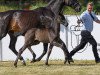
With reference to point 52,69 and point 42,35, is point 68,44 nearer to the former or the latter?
point 42,35

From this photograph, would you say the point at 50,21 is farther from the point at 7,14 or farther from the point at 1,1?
the point at 1,1

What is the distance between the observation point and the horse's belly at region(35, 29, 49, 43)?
60.6 feet

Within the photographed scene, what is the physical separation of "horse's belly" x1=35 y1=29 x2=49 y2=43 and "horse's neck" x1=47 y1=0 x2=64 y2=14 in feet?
2.92

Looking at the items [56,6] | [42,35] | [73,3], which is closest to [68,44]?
[73,3]

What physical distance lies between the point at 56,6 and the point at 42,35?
120cm

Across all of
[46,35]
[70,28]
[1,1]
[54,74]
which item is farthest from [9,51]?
[1,1]

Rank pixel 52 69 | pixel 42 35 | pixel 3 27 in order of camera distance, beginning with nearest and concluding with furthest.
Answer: pixel 52 69, pixel 42 35, pixel 3 27

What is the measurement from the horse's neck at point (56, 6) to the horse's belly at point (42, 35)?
89 centimetres

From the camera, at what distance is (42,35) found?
18484 mm

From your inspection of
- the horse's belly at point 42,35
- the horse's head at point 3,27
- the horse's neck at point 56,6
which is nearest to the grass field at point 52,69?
the horse's belly at point 42,35

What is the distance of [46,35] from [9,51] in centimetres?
377

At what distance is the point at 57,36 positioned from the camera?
18.4 metres

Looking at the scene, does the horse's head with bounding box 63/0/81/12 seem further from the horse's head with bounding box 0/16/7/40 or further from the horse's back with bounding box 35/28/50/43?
the horse's head with bounding box 0/16/7/40

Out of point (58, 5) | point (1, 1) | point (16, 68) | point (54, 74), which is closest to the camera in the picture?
point (54, 74)
